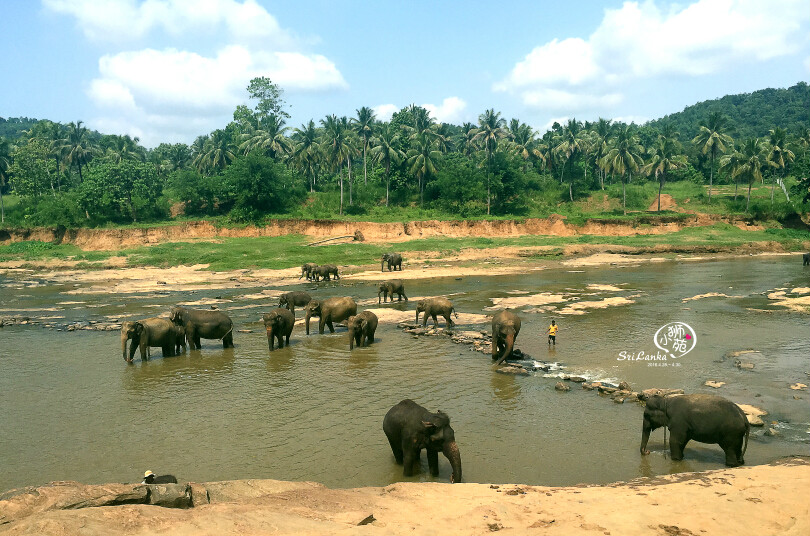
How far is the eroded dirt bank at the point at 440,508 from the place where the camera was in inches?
293

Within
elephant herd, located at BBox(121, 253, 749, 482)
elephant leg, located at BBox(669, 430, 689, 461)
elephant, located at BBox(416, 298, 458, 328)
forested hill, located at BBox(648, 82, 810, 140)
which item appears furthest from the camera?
forested hill, located at BBox(648, 82, 810, 140)

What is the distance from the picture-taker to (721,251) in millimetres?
58469

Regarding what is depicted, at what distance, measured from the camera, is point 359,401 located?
15859mm

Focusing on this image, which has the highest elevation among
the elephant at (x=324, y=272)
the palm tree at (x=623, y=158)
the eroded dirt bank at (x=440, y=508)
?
the palm tree at (x=623, y=158)

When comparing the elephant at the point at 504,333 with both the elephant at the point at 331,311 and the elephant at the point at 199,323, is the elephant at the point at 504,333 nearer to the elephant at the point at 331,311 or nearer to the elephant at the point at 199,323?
the elephant at the point at 331,311

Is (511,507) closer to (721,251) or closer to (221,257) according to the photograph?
(221,257)

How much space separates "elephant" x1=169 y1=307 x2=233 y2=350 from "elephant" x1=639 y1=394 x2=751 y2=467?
15.8 meters

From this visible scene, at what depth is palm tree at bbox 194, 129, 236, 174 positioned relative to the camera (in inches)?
Result: 3342

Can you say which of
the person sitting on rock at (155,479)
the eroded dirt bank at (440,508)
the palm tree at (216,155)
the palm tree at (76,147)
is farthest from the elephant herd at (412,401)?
the palm tree at (76,147)

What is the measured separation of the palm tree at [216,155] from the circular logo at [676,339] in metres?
72.8

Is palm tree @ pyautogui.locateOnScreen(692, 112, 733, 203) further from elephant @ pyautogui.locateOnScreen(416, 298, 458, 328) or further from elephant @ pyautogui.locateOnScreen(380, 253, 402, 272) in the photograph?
elephant @ pyautogui.locateOnScreen(416, 298, 458, 328)

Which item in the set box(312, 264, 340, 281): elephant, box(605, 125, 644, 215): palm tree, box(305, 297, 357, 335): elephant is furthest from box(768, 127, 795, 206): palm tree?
box(305, 297, 357, 335): elephant

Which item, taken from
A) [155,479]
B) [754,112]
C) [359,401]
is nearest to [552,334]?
[359,401]

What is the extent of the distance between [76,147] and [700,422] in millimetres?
96144
